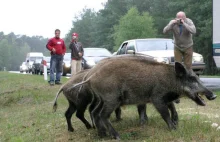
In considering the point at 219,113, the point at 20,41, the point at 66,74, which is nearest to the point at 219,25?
the point at 219,113

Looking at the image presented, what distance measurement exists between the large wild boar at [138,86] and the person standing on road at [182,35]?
3311 millimetres

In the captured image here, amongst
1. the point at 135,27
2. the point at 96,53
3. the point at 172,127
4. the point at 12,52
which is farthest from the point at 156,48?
the point at 12,52

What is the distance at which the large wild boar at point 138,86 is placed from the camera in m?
6.42

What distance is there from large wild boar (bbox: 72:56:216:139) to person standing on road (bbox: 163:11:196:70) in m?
3.31

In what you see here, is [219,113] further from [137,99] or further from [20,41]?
[20,41]

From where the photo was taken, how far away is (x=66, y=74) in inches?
1029

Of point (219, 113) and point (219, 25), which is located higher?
point (219, 25)

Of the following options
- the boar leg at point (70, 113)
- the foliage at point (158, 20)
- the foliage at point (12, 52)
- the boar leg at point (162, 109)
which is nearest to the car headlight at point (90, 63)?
Answer: the boar leg at point (70, 113)

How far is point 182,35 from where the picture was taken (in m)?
9.98

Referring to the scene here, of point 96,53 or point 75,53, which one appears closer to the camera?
point 75,53

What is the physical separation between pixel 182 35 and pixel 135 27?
47870 mm

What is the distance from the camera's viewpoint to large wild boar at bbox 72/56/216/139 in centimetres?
642

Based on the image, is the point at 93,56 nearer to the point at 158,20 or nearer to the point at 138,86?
the point at 138,86

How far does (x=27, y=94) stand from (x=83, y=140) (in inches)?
295
